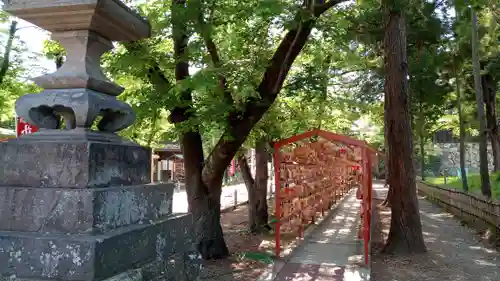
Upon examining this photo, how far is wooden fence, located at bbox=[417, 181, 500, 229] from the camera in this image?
486 inches

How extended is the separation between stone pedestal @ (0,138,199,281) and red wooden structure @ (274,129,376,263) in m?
7.22

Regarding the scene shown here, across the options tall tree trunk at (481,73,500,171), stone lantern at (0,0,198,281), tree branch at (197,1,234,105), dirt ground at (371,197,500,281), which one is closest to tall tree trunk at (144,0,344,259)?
tree branch at (197,1,234,105)

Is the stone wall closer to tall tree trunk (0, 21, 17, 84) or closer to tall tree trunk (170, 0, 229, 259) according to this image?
tall tree trunk (170, 0, 229, 259)

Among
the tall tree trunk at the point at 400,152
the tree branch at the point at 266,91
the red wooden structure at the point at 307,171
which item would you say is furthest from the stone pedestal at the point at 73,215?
the tall tree trunk at the point at 400,152

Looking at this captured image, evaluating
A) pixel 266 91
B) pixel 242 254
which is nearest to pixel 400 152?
pixel 266 91

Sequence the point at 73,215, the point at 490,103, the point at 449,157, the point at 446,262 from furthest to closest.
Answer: the point at 449,157
the point at 490,103
the point at 446,262
the point at 73,215

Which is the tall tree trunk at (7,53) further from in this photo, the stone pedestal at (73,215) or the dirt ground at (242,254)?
the stone pedestal at (73,215)

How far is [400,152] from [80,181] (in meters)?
9.29

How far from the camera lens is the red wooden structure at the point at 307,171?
990 cm

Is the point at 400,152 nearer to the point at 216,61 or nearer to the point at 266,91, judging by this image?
the point at 266,91

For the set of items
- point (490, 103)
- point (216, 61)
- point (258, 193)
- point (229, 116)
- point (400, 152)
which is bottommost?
point (258, 193)

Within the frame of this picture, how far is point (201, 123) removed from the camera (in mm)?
8539

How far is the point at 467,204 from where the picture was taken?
Answer: 52.4ft

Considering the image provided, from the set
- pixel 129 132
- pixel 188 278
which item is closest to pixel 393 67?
pixel 129 132
